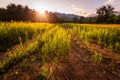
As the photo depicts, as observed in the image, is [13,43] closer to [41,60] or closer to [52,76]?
[41,60]

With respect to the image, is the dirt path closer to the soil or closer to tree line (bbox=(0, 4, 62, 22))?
the soil

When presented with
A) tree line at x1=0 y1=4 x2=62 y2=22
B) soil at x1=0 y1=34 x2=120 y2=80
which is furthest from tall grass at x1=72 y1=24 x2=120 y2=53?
tree line at x1=0 y1=4 x2=62 y2=22

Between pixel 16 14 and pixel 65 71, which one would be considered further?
pixel 16 14

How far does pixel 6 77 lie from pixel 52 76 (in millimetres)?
967

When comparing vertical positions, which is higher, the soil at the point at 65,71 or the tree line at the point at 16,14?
the tree line at the point at 16,14

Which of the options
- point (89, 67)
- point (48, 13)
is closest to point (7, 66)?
point (89, 67)

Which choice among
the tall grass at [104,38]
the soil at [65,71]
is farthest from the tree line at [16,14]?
the soil at [65,71]

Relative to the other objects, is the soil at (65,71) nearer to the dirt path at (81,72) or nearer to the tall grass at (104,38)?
the dirt path at (81,72)

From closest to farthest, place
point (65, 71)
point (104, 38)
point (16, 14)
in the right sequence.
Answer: point (65, 71) < point (104, 38) < point (16, 14)

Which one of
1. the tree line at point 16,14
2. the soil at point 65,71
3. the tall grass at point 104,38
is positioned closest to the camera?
the soil at point 65,71

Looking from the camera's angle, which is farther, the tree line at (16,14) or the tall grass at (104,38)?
the tree line at (16,14)

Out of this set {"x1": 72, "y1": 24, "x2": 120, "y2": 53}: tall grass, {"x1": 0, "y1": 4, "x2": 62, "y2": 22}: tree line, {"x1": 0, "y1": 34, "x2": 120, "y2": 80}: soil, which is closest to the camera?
{"x1": 0, "y1": 34, "x2": 120, "y2": 80}: soil

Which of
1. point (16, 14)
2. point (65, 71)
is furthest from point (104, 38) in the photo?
point (16, 14)

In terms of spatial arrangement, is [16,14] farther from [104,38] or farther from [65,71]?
[65,71]
